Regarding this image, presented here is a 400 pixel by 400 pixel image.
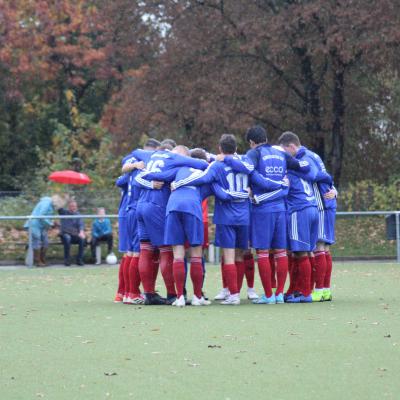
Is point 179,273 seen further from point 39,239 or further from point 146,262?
point 39,239

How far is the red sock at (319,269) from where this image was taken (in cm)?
1455

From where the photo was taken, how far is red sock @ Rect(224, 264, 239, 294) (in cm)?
1400

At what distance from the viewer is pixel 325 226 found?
1462 cm

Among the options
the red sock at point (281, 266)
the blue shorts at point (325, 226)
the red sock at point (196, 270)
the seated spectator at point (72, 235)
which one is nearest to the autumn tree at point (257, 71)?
the seated spectator at point (72, 235)

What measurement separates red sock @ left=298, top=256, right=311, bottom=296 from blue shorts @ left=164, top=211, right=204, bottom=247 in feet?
4.34

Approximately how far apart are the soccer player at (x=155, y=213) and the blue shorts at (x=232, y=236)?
0.68 m

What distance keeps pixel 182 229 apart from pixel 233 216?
24.9 inches

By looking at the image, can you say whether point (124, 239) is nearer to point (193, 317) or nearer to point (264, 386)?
point (193, 317)

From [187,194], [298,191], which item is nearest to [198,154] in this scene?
[187,194]

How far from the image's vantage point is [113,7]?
35875 mm

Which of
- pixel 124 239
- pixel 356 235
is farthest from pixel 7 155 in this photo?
pixel 124 239

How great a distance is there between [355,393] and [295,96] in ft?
93.9

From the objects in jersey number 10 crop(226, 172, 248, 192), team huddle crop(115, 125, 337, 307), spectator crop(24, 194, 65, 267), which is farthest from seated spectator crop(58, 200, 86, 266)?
jersey number 10 crop(226, 172, 248, 192)

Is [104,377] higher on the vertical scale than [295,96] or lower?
lower
